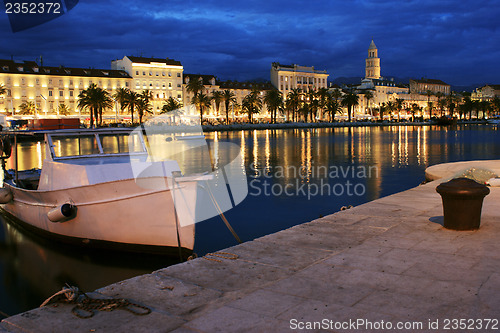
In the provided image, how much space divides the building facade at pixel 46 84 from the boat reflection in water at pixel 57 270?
112838 millimetres

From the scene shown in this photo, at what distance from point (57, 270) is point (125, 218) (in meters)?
2.57

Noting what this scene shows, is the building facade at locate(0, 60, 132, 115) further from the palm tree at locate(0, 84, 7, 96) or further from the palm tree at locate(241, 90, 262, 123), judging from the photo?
the palm tree at locate(241, 90, 262, 123)

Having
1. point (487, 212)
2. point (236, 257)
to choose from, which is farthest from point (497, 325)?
point (487, 212)

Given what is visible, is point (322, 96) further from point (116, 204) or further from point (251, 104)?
point (116, 204)

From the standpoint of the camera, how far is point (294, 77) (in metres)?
173

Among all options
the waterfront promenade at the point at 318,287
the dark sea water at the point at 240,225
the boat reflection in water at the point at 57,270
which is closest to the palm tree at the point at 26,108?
the dark sea water at the point at 240,225

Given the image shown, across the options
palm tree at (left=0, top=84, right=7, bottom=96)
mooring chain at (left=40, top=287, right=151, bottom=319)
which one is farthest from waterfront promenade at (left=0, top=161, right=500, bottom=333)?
palm tree at (left=0, top=84, right=7, bottom=96)

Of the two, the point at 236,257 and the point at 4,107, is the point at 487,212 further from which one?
the point at 4,107

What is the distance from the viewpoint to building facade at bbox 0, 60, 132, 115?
117 meters

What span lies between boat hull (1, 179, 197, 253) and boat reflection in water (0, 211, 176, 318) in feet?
1.16

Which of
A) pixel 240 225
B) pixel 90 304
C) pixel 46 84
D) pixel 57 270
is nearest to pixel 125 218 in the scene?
pixel 57 270

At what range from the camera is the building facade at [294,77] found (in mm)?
168950

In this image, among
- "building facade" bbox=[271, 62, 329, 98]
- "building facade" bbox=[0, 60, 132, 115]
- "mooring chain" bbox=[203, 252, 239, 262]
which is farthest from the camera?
"building facade" bbox=[271, 62, 329, 98]
